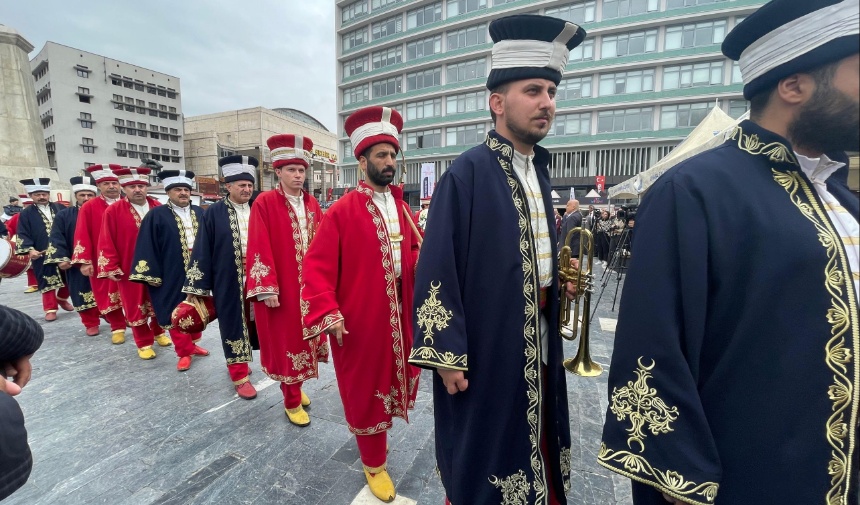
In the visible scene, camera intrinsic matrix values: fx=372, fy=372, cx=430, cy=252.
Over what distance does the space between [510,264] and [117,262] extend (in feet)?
17.9

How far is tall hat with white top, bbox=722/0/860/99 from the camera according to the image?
0.80 meters

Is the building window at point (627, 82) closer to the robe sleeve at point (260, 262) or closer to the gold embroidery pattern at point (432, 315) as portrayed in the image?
the robe sleeve at point (260, 262)

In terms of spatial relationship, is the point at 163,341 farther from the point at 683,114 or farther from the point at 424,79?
A: the point at 424,79

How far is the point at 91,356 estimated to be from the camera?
15.6 ft

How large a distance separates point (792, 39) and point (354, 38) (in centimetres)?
5146

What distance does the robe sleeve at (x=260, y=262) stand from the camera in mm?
3109

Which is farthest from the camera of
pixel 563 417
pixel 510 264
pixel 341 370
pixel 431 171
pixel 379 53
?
pixel 379 53

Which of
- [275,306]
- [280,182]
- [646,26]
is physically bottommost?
[275,306]

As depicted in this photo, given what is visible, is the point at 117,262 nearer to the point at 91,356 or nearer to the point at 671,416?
the point at 91,356

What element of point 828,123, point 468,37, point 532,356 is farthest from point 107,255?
point 468,37

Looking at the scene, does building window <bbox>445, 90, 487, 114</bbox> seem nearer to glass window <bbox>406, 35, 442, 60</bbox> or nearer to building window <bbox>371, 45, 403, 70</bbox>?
glass window <bbox>406, 35, 442, 60</bbox>

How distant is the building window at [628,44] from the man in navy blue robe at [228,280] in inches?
1426

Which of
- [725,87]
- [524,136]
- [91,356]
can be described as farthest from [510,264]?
[725,87]

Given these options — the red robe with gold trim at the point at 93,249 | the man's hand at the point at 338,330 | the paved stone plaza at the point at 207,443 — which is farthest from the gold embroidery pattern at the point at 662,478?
the red robe with gold trim at the point at 93,249
